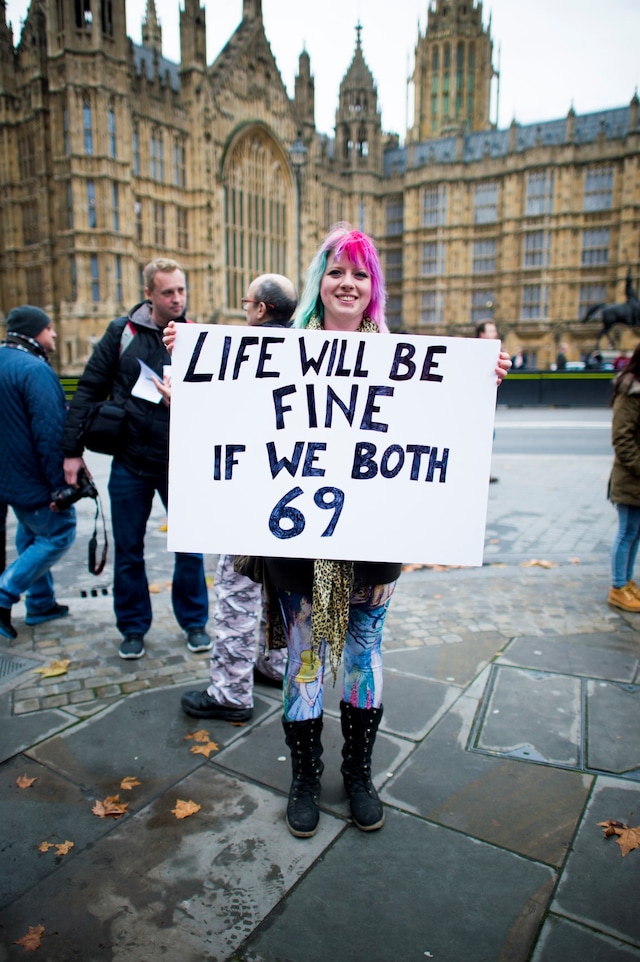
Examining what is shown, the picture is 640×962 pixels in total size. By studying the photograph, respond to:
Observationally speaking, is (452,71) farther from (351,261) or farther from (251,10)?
(351,261)

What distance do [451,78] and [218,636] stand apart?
3026 inches

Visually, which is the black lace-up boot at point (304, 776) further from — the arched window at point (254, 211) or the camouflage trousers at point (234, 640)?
the arched window at point (254, 211)

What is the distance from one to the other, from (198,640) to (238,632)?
83 centimetres

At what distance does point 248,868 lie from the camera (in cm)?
215

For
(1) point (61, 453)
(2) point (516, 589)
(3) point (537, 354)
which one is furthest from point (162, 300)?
(3) point (537, 354)

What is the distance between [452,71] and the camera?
6656 centimetres

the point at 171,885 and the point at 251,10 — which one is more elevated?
the point at 251,10

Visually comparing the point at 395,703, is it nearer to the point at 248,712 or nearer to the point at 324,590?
the point at 248,712

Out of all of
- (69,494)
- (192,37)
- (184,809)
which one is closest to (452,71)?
(192,37)

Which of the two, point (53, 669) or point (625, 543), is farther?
point (625, 543)

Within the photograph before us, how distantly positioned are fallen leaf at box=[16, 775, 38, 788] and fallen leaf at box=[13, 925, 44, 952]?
0.75 metres

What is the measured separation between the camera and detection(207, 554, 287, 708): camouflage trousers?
3.09 metres

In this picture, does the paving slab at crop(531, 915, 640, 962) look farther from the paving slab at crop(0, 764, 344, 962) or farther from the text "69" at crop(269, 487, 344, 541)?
the text "69" at crop(269, 487, 344, 541)

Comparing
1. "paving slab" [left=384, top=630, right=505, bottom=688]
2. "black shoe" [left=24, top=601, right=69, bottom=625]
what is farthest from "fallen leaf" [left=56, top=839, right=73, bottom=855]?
"black shoe" [left=24, top=601, right=69, bottom=625]
